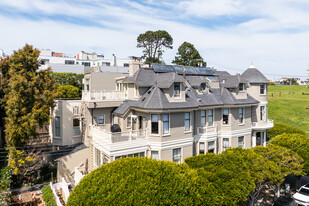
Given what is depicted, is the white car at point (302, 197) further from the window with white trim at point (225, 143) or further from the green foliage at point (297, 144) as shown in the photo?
the window with white trim at point (225, 143)

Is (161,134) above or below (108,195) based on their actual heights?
above

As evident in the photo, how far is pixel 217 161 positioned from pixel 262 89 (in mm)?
15665

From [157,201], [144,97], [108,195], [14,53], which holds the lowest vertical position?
[157,201]

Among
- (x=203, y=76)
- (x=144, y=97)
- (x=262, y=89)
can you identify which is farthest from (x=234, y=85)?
(x=144, y=97)

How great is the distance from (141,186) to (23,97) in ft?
43.2

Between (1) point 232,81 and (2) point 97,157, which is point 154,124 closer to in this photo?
(2) point 97,157

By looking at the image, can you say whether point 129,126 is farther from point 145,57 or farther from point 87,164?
point 145,57

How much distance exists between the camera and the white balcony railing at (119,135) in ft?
55.2

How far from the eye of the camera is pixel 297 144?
837 inches

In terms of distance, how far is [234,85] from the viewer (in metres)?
23.7

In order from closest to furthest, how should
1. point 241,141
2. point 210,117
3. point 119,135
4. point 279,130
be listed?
point 119,135 < point 210,117 < point 241,141 < point 279,130

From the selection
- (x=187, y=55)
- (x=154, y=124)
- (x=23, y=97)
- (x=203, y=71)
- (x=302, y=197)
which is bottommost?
(x=302, y=197)

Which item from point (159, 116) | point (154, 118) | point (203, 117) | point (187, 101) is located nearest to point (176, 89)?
point (187, 101)

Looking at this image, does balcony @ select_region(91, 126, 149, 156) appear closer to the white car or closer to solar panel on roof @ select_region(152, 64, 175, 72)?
solar panel on roof @ select_region(152, 64, 175, 72)
